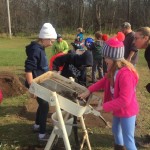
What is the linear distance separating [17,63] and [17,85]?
531 cm

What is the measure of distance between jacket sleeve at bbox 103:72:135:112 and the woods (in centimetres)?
2970

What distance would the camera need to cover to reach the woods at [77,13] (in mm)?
32938

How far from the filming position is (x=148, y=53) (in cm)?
368

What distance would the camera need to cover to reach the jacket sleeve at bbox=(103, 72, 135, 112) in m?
2.79

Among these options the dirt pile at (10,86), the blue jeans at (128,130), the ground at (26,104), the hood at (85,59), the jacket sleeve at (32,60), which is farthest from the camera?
the dirt pile at (10,86)

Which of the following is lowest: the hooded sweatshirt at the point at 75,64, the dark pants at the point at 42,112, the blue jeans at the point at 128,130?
the dark pants at the point at 42,112

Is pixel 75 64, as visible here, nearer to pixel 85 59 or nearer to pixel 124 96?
pixel 85 59

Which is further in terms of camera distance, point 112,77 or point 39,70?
point 39,70

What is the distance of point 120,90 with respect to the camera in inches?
111

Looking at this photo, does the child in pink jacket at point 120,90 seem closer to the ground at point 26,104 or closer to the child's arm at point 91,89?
the child's arm at point 91,89

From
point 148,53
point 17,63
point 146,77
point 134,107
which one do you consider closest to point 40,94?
point 134,107

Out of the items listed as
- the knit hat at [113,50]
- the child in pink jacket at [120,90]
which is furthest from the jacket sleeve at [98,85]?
the knit hat at [113,50]

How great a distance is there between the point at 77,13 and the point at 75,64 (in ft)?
103

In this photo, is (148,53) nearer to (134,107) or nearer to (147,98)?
(134,107)
